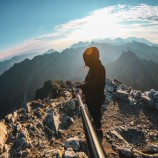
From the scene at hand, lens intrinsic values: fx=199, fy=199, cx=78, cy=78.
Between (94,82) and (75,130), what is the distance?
13.6ft

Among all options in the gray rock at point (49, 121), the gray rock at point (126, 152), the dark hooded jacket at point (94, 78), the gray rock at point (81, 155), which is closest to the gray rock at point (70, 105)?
the gray rock at point (49, 121)

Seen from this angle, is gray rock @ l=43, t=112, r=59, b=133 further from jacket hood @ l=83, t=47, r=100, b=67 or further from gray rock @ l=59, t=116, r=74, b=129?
jacket hood @ l=83, t=47, r=100, b=67

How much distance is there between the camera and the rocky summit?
8289mm

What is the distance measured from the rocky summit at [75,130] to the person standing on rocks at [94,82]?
1623 mm

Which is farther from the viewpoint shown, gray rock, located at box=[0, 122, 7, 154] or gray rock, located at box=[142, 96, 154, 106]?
gray rock, located at box=[142, 96, 154, 106]

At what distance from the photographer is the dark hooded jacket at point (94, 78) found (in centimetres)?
759

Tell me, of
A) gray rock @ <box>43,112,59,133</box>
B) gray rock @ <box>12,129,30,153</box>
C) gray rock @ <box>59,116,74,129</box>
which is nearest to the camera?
gray rock @ <box>12,129,30,153</box>

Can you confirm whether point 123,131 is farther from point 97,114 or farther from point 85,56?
point 85,56

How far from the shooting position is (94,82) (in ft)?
25.7

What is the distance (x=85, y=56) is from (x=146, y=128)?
19.2 ft

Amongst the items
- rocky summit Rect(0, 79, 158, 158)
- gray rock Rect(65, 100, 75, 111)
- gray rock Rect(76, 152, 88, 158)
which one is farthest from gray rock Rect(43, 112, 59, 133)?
gray rock Rect(76, 152, 88, 158)

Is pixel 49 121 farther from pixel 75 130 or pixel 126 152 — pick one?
pixel 126 152

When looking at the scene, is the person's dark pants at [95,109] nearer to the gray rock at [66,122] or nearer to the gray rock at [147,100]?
the gray rock at [66,122]

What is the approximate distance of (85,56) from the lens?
767cm
